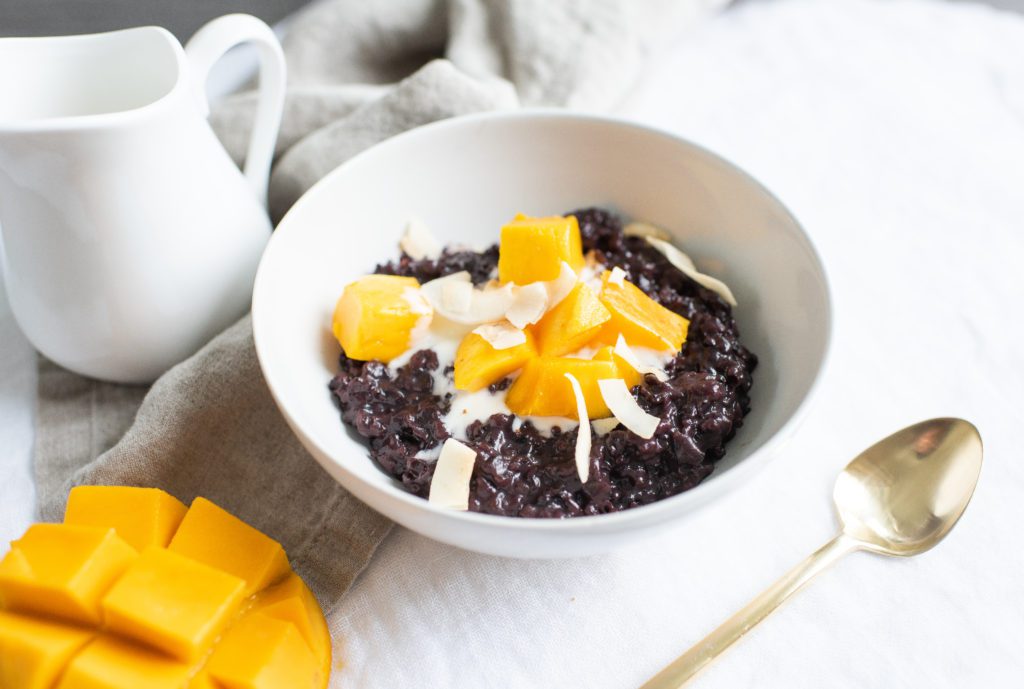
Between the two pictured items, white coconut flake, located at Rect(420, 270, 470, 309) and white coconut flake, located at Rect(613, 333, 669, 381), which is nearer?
white coconut flake, located at Rect(613, 333, 669, 381)

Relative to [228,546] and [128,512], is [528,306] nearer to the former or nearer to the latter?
[228,546]

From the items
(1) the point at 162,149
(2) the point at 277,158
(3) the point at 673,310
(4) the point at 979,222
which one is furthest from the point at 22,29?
(4) the point at 979,222

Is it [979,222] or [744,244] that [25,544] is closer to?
[744,244]

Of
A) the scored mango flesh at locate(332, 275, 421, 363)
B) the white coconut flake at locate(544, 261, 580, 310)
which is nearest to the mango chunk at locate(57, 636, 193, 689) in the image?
the scored mango flesh at locate(332, 275, 421, 363)

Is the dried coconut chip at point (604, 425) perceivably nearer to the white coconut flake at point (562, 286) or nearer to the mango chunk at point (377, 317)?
the white coconut flake at point (562, 286)

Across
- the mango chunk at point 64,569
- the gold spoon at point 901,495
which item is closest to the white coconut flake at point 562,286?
the gold spoon at point 901,495

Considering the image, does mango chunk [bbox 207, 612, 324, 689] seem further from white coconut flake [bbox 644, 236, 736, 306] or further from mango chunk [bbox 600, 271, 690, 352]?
white coconut flake [bbox 644, 236, 736, 306]
